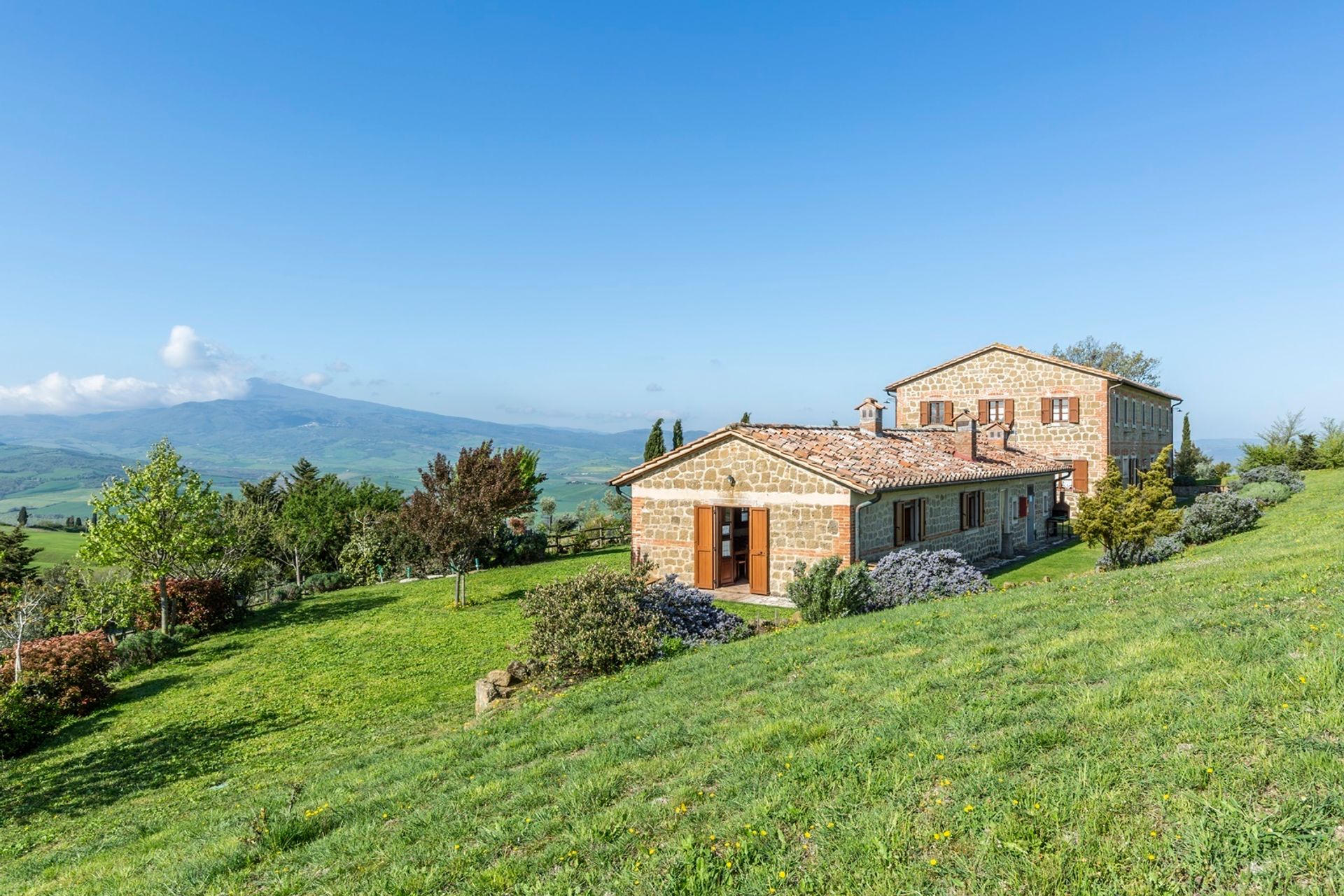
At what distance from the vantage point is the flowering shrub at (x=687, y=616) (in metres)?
11.8

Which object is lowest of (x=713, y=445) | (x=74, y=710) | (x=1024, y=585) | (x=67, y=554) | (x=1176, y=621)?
(x=67, y=554)

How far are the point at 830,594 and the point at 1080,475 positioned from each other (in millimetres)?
22228

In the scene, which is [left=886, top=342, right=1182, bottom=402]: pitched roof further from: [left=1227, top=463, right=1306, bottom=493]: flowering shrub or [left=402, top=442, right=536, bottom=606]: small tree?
[left=402, top=442, right=536, bottom=606]: small tree

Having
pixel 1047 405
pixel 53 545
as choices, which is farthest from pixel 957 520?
pixel 53 545

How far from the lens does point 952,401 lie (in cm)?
3306

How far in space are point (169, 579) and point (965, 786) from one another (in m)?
23.6

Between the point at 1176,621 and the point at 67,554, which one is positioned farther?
the point at 67,554

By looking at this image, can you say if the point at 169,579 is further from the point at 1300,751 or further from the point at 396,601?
the point at 1300,751

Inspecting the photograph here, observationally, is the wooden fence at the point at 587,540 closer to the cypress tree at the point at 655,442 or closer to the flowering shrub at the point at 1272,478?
the cypress tree at the point at 655,442

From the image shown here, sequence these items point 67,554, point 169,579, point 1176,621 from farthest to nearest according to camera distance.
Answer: point 67,554, point 169,579, point 1176,621

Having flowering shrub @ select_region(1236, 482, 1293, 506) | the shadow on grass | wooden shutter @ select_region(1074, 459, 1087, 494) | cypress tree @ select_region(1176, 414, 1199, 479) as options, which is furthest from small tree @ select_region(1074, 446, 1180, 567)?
cypress tree @ select_region(1176, 414, 1199, 479)

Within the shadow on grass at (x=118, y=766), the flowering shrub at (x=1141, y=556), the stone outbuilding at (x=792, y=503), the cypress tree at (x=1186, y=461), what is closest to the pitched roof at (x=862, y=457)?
the stone outbuilding at (x=792, y=503)

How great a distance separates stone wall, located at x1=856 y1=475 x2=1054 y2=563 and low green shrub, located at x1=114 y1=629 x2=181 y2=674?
1732 cm

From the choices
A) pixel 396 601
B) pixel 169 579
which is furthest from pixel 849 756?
pixel 169 579
